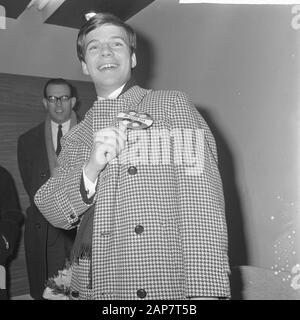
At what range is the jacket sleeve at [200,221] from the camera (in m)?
0.52

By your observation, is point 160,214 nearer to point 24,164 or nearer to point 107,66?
point 107,66

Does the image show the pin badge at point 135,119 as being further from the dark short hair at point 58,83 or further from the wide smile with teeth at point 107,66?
the dark short hair at point 58,83

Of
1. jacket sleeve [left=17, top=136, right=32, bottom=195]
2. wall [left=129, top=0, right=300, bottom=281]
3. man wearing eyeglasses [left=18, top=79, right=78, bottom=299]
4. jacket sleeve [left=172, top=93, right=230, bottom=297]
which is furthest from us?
jacket sleeve [left=17, top=136, right=32, bottom=195]

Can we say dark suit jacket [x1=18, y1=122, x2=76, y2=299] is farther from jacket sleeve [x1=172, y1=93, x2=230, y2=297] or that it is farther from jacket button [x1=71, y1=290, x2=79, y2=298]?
jacket sleeve [x1=172, y1=93, x2=230, y2=297]

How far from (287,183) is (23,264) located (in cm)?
140

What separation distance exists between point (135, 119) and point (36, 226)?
1404 mm

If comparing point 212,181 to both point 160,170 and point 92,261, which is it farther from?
point 92,261

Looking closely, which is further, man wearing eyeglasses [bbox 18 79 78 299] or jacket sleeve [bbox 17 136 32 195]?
jacket sleeve [bbox 17 136 32 195]

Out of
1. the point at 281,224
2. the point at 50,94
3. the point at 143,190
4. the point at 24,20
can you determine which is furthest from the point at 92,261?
the point at 24,20

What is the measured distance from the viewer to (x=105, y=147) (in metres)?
0.55

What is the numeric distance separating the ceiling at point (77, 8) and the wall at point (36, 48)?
5cm

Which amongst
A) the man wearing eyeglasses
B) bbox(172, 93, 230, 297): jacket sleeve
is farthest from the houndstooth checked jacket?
the man wearing eyeglasses

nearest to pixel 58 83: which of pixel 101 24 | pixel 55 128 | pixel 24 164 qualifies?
pixel 55 128

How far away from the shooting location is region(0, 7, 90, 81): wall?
1950mm
